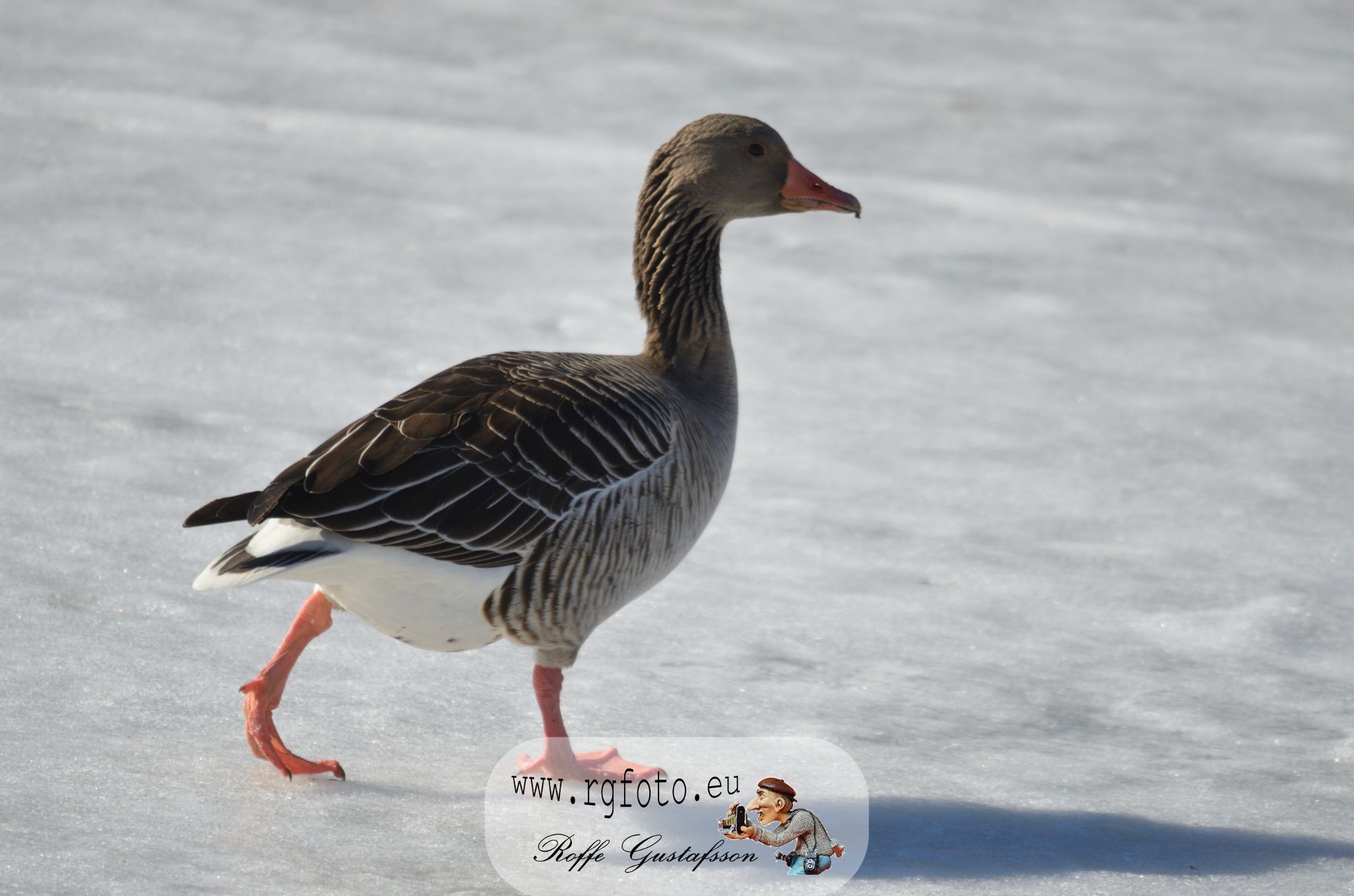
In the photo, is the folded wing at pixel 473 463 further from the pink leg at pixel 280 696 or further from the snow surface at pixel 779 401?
the snow surface at pixel 779 401

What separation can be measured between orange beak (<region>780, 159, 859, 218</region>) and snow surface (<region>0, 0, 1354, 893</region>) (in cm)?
132

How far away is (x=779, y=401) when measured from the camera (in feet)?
22.0

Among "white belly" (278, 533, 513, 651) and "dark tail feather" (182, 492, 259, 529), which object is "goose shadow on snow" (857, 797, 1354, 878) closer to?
"white belly" (278, 533, 513, 651)

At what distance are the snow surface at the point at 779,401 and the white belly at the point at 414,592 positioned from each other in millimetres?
382

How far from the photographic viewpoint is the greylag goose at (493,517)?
3.54m

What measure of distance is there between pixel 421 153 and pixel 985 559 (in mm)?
4933

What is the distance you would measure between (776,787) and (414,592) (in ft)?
3.52

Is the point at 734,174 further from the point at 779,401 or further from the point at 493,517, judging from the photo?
the point at 779,401

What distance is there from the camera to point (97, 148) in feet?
27.3

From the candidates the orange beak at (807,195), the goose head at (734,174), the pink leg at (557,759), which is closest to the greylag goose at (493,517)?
the pink leg at (557,759)

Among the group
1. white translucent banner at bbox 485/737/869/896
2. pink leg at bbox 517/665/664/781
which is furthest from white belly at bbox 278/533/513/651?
white translucent banner at bbox 485/737/869/896

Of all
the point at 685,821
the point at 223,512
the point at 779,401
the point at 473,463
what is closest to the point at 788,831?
the point at 685,821

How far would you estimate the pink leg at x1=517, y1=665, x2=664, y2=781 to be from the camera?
3.89 metres

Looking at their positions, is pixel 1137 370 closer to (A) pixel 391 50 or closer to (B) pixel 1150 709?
(B) pixel 1150 709
